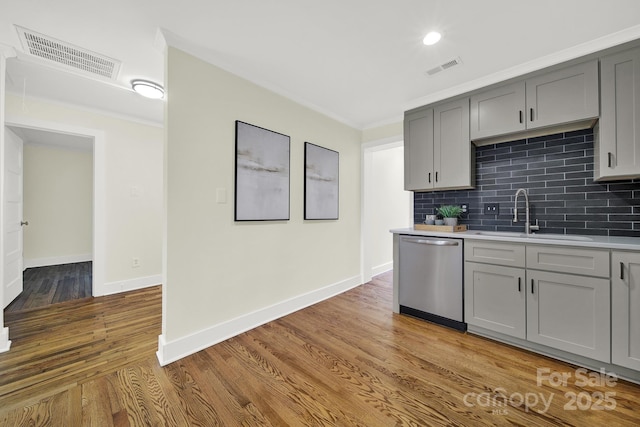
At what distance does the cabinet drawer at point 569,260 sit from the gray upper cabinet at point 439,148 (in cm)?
94

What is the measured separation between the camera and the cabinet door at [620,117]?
1.86 m

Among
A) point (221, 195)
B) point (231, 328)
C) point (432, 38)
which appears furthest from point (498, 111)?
point (231, 328)

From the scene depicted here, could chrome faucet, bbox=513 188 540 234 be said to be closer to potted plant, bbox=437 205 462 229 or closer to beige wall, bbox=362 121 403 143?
potted plant, bbox=437 205 462 229

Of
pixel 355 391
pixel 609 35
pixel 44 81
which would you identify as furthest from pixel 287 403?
pixel 44 81

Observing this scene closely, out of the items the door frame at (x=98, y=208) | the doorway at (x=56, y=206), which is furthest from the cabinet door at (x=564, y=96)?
the doorway at (x=56, y=206)

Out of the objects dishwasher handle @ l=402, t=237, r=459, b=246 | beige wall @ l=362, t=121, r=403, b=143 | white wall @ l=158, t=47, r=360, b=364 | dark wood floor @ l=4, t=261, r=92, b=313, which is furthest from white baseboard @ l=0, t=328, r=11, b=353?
beige wall @ l=362, t=121, r=403, b=143

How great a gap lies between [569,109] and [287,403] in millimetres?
3146

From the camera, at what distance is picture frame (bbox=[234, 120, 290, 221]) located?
7.91 feet

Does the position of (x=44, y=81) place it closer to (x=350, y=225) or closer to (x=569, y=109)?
(x=350, y=225)

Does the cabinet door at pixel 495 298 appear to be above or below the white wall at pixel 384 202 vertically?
below

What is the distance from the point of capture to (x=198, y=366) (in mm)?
1901

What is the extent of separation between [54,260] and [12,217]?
9.95 ft

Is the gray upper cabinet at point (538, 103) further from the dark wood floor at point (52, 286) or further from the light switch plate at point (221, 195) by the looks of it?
the dark wood floor at point (52, 286)

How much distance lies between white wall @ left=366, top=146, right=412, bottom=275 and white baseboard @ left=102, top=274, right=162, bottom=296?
362cm
